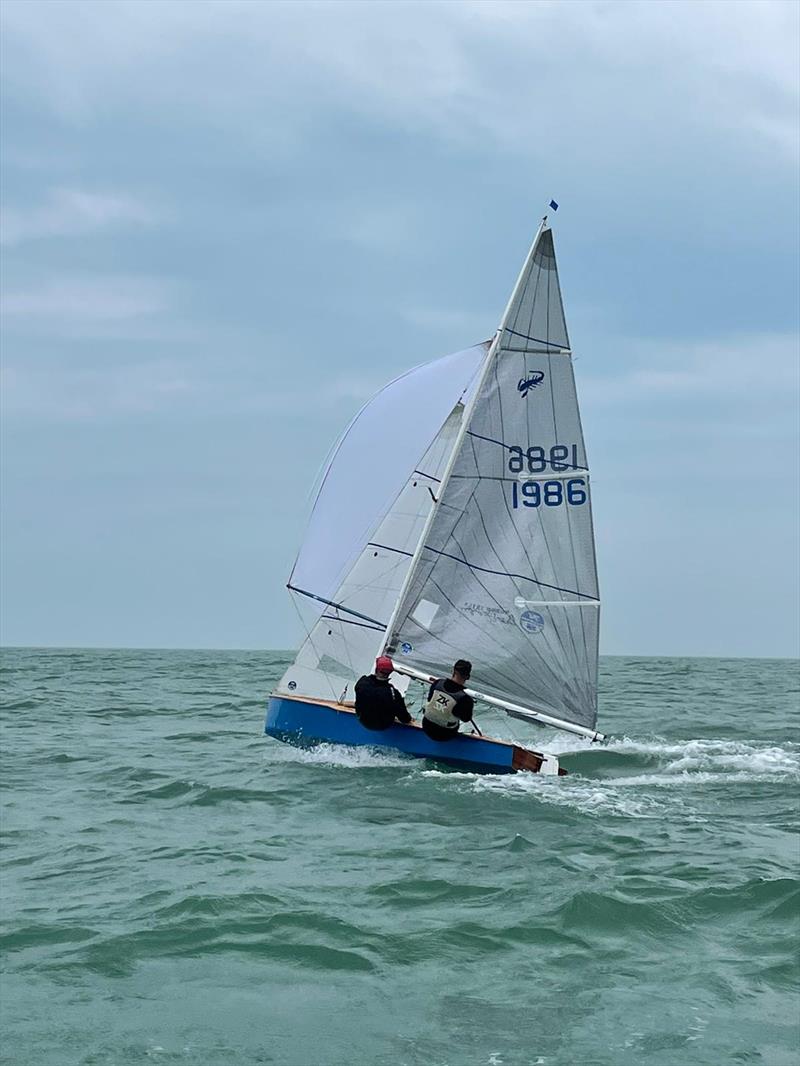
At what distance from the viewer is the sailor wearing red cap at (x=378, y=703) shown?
16359 mm

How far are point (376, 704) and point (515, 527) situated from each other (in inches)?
133

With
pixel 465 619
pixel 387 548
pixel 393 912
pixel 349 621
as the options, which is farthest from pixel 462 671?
pixel 393 912

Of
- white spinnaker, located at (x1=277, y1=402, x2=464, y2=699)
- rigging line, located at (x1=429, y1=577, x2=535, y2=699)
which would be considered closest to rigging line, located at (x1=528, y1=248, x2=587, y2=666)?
rigging line, located at (x1=429, y1=577, x2=535, y2=699)

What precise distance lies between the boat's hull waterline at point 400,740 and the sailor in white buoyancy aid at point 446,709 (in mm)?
194

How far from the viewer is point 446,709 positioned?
16078 mm

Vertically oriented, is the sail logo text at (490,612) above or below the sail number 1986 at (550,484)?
below

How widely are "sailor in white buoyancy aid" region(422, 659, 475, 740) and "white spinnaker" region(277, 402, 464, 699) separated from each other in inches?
87.2

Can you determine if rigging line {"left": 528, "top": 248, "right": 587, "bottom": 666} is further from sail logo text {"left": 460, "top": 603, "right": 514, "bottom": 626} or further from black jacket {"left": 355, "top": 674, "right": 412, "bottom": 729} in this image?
black jacket {"left": 355, "top": 674, "right": 412, "bottom": 729}

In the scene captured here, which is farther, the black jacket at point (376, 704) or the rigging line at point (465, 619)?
the rigging line at point (465, 619)

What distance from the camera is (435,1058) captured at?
680 centimetres

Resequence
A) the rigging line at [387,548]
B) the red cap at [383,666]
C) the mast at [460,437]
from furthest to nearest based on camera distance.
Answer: the rigging line at [387,548] < the mast at [460,437] < the red cap at [383,666]

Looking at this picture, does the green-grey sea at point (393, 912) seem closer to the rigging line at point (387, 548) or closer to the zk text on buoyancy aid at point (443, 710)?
the zk text on buoyancy aid at point (443, 710)

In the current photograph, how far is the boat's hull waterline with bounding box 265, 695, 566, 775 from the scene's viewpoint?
1616 cm

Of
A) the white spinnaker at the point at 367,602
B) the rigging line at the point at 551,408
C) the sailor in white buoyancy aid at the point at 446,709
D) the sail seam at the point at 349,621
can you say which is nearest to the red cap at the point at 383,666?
the sailor in white buoyancy aid at the point at 446,709
